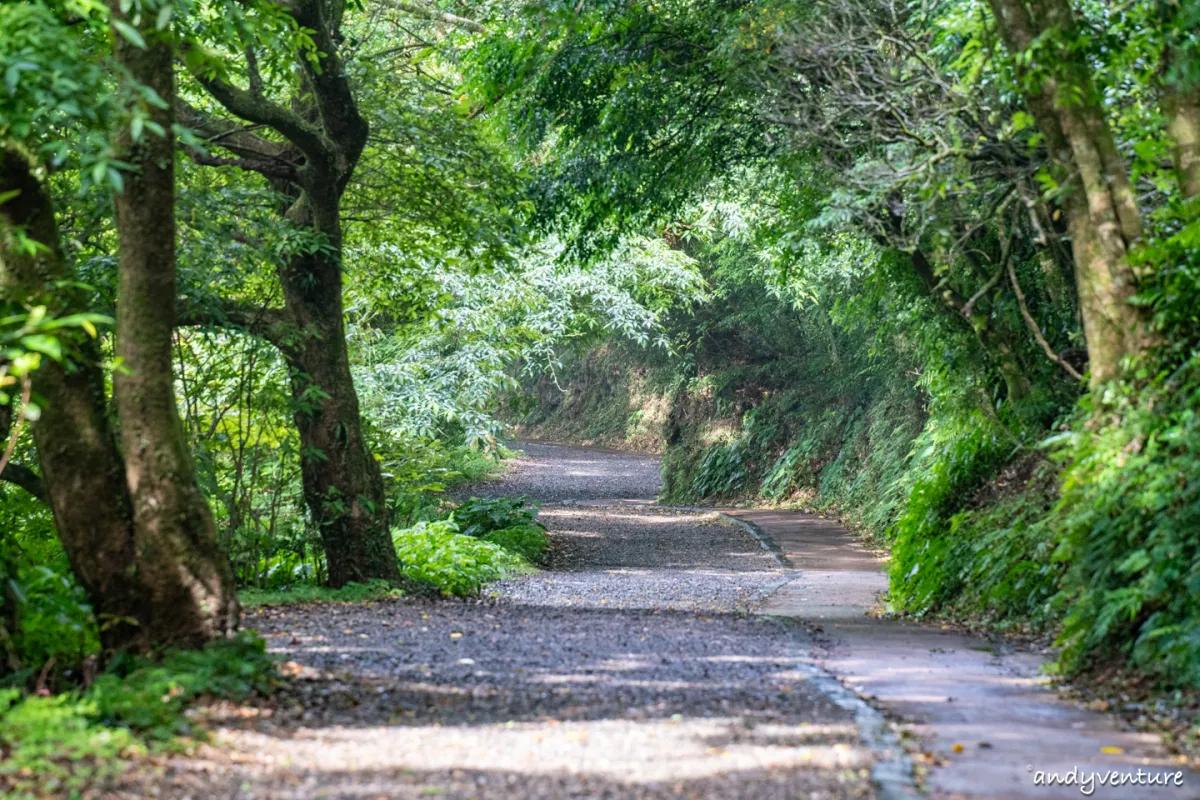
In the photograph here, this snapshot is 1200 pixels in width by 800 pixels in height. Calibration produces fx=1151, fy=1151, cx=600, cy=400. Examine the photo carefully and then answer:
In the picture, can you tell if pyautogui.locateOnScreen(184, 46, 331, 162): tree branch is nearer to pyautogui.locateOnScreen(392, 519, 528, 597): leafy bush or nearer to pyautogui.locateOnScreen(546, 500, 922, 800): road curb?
pyautogui.locateOnScreen(392, 519, 528, 597): leafy bush

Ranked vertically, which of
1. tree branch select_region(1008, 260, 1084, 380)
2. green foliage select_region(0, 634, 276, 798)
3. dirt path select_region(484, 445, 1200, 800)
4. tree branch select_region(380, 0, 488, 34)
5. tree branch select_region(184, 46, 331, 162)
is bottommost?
dirt path select_region(484, 445, 1200, 800)

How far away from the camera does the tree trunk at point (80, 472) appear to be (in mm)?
5605

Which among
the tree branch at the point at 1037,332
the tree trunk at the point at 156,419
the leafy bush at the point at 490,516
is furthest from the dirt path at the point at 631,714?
the leafy bush at the point at 490,516

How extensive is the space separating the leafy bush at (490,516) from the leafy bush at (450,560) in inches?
76.4

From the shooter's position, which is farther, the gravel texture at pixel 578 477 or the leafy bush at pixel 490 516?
the gravel texture at pixel 578 477

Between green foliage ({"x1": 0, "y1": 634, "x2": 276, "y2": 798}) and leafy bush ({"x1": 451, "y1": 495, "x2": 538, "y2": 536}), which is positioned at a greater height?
green foliage ({"x1": 0, "y1": 634, "x2": 276, "y2": 798})

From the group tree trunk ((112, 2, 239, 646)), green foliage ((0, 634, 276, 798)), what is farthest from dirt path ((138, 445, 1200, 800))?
tree trunk ((112, 2, 239, 646))

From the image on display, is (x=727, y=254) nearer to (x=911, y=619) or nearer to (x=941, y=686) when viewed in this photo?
(x=911, y=619)

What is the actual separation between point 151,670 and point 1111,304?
226 inches

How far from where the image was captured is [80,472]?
5.64 m

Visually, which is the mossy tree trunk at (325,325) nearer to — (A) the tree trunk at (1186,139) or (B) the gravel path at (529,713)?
(B) the gravel path at (529,713)

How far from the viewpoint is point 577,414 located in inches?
1971

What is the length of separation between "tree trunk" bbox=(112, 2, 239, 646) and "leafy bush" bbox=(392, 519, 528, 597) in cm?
575

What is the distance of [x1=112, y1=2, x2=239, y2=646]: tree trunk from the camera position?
18.7ft
